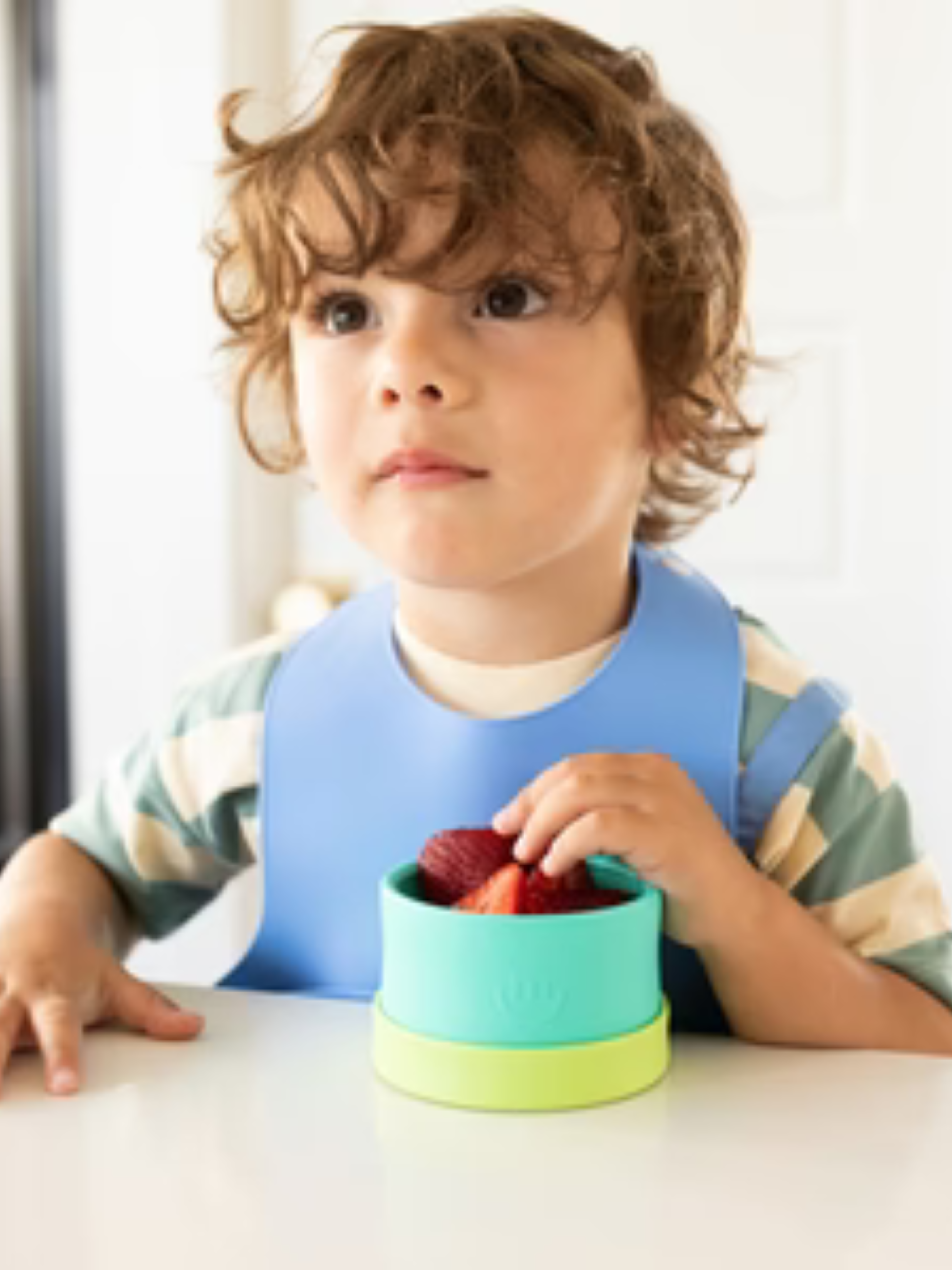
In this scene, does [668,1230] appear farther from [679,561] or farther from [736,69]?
[736,69]

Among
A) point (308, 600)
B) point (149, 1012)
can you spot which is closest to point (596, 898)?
point (149, 1012)

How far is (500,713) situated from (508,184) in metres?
0.30

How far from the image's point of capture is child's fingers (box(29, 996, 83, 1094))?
716 millimetres

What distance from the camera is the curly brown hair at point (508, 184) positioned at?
850mm

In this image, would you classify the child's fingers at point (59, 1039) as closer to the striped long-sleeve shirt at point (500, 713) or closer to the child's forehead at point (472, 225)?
the striped long-sleeve shirt at point (500, 713)

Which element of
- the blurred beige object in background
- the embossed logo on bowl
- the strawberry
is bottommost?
the blurred beige object in background

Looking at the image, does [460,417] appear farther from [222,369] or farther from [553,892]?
[222,369]

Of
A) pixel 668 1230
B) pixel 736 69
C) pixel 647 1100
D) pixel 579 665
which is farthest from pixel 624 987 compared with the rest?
pixel 736 69

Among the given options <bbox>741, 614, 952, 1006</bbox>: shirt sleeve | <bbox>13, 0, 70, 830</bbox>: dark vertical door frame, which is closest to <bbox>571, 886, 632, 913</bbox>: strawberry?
<bbox>741, 614, 952, 1006</bbox>: shirt sleeve

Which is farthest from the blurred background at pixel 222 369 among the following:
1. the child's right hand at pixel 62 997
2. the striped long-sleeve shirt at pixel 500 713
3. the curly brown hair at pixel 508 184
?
the child's right hand at pixel 62 997

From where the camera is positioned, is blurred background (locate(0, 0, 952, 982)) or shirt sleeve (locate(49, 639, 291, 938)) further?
blurred background (locate(0, 0, 952, 982))

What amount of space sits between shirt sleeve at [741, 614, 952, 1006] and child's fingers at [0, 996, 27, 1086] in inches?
15.8

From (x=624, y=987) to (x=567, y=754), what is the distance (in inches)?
7.7

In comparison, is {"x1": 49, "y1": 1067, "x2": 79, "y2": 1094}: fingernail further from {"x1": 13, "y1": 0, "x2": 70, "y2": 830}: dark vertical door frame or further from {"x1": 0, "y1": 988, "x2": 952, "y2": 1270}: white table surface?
{"x1": 13, "y1": 0, "x2": 70, "y2": 830}: dark vertical door frame
